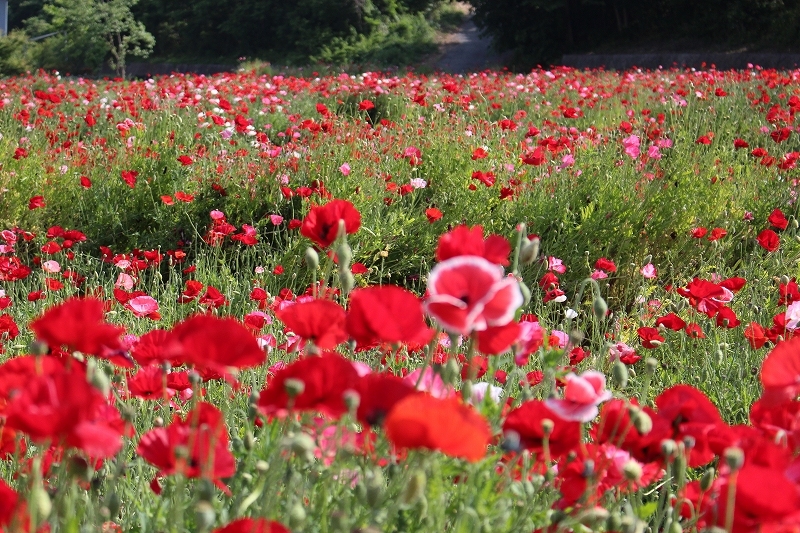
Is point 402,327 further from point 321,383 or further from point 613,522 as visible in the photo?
point 613,522

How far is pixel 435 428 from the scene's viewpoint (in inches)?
29.0

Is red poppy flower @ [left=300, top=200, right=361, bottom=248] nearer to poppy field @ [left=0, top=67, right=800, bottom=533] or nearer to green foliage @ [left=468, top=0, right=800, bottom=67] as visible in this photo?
poppy field @ [left=0, top=67, right=800, bottom=533]

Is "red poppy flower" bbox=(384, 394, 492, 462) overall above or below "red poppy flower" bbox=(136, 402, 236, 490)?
above

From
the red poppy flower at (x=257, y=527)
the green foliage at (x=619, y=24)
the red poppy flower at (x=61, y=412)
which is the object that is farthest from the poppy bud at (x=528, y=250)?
the green foliage at (x=619, y=24)

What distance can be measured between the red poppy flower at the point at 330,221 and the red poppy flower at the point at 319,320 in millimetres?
335

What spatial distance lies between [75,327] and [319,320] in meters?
0.28

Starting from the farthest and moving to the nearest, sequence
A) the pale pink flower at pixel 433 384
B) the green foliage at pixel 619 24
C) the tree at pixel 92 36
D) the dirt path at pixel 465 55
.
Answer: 1. the tree at pixel 92 36
2. the dirt path at pixel 465 55
3. the green foliage at pixel 619 24
4. the pale pink flower at pixel 433 384

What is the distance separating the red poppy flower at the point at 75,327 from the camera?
2.79ft

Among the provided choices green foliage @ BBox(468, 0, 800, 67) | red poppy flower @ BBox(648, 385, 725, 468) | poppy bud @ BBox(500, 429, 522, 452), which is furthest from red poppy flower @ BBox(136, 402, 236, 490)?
green foliage @ BBox(468, 0, 800, 67)

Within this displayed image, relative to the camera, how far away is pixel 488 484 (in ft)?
3.34

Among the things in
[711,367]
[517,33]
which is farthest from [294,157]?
[517,33]

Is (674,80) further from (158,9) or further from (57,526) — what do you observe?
(158,9)

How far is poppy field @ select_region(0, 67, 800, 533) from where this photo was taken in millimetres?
879

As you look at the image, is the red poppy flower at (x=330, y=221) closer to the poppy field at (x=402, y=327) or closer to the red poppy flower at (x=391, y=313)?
the poppy field at (x=402, y=327)
